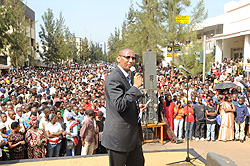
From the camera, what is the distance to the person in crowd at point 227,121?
24.0 ft

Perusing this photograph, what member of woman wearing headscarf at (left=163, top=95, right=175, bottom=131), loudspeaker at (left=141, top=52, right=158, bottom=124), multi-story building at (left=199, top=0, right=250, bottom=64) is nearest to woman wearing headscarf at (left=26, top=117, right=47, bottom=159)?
loudspeaker at (left=141, top=52, right=158, bottom=124)

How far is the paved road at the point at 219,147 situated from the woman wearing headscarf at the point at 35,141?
10.5ft

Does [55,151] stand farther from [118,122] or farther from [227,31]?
[227,31]

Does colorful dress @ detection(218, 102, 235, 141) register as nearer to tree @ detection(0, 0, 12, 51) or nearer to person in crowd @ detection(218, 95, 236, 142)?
person in crowd @ detection(218, 95, 236, 142)

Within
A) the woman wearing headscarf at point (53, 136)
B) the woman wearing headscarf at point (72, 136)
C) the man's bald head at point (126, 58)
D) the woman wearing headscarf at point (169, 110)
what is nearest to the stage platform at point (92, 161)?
the woman wearing headscarf at point (53, 136)

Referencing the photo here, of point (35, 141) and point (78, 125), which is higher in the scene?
point (78, 125)

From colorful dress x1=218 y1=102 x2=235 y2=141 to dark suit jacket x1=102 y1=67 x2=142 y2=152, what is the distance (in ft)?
19.6

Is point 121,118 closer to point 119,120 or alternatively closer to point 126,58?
point 119,120

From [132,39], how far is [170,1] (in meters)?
9.24

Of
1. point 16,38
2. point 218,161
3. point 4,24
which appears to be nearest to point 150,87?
point 218,161

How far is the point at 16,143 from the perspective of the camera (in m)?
4.57

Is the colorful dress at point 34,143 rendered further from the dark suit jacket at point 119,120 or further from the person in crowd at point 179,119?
the person in crowd at point 179,119

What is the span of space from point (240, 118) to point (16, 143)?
681cm

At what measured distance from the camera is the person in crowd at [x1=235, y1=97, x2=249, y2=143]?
734cm
